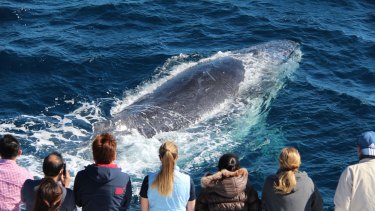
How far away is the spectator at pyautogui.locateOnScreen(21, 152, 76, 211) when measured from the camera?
33.2 feet

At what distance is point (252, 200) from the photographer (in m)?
10.8

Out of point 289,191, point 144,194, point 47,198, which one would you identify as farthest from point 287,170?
point 47,198

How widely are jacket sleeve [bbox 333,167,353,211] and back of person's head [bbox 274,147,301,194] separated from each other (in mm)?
695

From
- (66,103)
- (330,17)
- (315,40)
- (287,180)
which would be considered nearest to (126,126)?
(66,103)

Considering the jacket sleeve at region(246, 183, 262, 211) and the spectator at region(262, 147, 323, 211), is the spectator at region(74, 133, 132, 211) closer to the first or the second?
the jacket sleeve at region(246, 183, 262, 211)

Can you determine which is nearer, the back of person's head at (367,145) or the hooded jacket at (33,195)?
the hooded jacket at (33,195)

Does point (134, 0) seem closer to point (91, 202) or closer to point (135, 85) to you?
point (135, 85)

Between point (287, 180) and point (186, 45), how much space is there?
1847cm

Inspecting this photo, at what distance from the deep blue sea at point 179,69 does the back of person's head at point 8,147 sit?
18.8 feet

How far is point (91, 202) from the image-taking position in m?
10.8

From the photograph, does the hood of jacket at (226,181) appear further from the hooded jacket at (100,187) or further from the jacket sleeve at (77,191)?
the jacket sleeve at (77,191)

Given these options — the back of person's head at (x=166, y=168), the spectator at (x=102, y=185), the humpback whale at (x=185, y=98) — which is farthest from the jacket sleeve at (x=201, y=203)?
the humpback whale at (x=185, y=98)

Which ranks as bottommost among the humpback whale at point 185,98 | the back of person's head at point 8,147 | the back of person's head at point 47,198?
the humpback whale at point 185,98

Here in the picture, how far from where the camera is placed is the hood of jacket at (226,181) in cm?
1053
